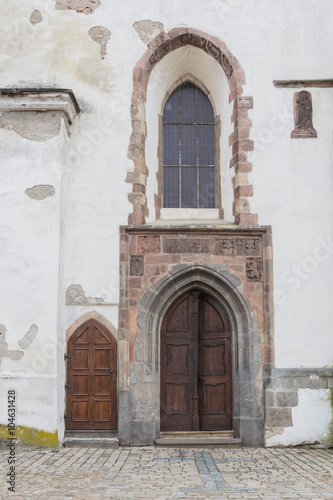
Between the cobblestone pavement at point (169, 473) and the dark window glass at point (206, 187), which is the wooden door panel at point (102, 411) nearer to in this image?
the cobblestone pavement at point (169, 473)

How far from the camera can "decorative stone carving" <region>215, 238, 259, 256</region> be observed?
378 inches

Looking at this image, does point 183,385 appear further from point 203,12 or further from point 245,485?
point 203,12

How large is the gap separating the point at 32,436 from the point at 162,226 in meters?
3.58

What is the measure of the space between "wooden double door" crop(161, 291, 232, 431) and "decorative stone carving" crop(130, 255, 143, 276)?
83cm

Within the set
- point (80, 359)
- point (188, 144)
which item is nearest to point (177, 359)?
point (80, 359)

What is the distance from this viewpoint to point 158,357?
376 inches

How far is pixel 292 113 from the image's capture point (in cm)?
992

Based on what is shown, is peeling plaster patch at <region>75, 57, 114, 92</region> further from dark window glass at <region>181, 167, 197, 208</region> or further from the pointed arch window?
dark window glass at <region>181, 167, 197, 208</region>

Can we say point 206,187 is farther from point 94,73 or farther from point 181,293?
point 94,73

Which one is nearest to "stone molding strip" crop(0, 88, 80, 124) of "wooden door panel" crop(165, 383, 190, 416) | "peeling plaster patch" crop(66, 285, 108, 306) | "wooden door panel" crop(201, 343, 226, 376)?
"peeling plaster patch" crop(66, 285, 108, 306)

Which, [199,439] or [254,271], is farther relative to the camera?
[254,271]

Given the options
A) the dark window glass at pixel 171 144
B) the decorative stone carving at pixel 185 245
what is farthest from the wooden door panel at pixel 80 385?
the dark window glass at pixel 171 144

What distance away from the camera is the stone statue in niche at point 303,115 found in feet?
32.3

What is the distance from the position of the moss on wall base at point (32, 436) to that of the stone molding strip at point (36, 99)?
4677 mm
